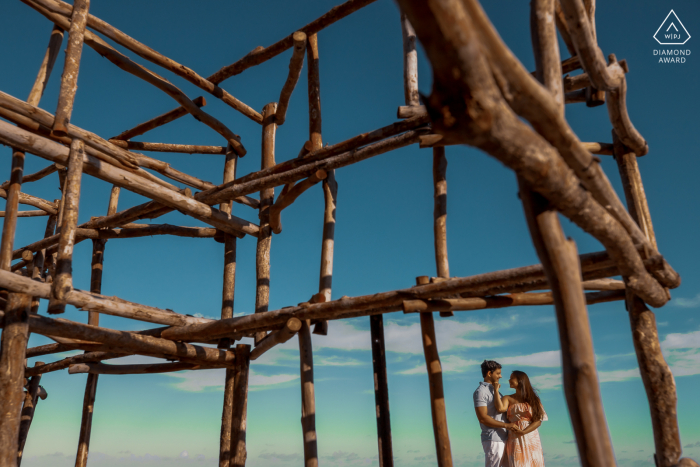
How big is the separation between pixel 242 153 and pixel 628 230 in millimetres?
A: 7939

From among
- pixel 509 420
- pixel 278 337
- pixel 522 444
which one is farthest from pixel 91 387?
pixel 522 444

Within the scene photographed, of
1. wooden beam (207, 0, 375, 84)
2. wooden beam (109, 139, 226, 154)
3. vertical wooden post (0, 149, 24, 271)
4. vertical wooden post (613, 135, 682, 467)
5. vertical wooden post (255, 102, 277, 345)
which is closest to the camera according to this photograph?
vertical wooden post (613, 135, 682, 467)

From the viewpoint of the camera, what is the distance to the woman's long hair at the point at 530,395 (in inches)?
236

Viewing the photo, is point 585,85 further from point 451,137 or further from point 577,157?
point 451,137

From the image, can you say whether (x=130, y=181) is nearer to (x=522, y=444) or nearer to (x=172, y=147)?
(x=172, y=147)

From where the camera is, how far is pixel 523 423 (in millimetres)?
5949

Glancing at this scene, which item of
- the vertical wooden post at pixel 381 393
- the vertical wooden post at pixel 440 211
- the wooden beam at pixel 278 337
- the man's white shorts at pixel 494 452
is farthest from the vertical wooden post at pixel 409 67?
the man's white shorts at pixel 494 452

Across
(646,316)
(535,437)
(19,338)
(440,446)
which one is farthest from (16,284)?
(646,316)

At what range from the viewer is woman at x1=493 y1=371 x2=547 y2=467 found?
584 cm

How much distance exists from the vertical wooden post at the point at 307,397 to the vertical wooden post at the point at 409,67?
10.9ft

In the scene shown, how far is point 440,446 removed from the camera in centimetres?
528

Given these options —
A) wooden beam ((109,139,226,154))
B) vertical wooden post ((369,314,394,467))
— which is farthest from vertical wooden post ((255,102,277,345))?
vertical wooden post ((369,314,394,467))

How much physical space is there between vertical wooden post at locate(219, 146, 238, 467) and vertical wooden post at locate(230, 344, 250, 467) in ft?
0.32

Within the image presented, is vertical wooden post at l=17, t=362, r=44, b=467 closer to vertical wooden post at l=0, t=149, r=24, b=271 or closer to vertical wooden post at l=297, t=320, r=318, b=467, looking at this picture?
vertical wooden post at l=0, t=149, r=24, b=271
